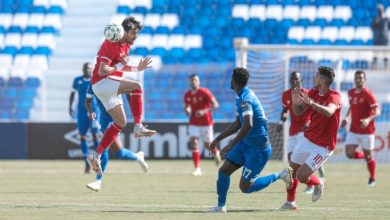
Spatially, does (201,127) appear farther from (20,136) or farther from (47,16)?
(47,16)

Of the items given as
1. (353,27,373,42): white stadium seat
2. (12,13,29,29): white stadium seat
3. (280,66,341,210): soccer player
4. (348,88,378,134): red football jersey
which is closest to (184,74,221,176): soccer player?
(348,88,378,134): red football jersey

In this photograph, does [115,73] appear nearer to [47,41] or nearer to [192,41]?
[192,41]

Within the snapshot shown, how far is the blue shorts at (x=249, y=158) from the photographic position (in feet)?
39.0

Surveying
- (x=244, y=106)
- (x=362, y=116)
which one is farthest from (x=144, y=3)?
(x=244, y=106)

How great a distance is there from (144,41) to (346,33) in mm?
6007

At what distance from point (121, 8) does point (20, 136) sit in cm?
613

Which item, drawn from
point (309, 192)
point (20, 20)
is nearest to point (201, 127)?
point (309, 192)

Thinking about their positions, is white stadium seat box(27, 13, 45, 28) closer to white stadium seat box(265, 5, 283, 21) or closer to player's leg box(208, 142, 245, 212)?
white stadium seat box(265, 5, 283, 21)

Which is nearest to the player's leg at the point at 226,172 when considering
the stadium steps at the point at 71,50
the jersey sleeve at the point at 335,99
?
the jersey sleeve at the point at 335,99

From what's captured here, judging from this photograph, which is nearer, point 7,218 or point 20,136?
point 7,218

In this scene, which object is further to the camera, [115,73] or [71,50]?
[71,50]

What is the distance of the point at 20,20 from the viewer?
3011 centimetres

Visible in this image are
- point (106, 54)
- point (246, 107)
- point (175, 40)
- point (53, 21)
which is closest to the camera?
point (246, 107)

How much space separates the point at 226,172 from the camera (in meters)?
11.8
